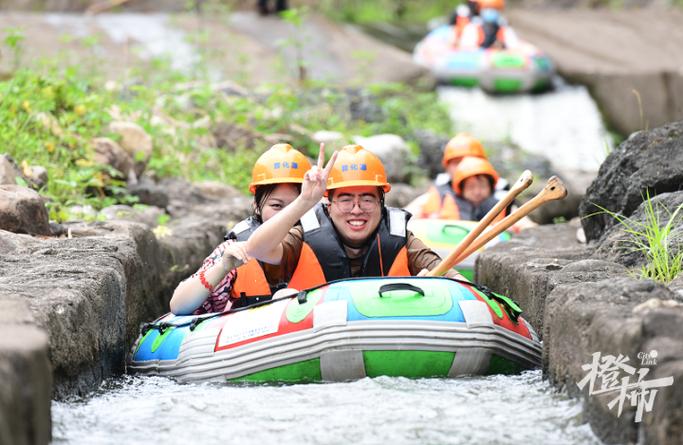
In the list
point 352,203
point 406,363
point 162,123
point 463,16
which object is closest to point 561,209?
point 162,123

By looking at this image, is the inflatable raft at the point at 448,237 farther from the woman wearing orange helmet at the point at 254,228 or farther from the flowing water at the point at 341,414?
the flowing water at the point at 341,414

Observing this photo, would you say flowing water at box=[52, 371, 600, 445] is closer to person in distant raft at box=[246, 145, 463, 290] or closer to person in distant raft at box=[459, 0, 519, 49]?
person in distant raft at box=[246, 145, 463, 290]

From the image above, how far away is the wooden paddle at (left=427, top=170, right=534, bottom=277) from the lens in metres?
4.96

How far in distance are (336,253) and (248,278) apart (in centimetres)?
51

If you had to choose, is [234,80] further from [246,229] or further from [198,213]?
[246,229]

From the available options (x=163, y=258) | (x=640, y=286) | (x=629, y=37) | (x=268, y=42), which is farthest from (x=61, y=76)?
(x=629, y=37)

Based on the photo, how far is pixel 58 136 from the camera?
7773 mm

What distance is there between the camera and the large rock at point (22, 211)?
5.45 m

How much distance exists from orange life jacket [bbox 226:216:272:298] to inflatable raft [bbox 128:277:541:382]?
0.55 metres

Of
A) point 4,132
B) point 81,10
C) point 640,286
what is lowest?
point 640,286

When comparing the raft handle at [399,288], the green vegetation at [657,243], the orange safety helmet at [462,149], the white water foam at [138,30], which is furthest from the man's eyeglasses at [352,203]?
the white water foam at [138,30]

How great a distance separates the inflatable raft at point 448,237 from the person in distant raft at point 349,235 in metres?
2.13

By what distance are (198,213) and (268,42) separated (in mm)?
11696

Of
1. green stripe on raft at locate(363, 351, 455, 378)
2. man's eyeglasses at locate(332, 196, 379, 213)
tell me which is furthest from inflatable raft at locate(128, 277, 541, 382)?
man's eyeglasses at locate(332, 196, 379, 213)
